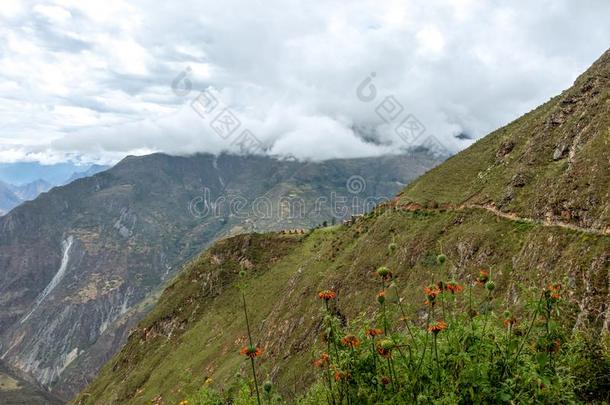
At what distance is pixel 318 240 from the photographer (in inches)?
4911

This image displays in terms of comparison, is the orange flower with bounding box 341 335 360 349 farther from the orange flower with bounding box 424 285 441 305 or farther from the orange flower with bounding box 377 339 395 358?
the orange flower with bounding box 424 285 441 305

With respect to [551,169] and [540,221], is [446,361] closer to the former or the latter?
[540,221]

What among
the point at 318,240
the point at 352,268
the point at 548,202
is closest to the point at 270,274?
the point at 318,240

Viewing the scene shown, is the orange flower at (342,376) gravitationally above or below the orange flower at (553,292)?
above

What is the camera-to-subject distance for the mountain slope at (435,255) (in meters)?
39.9

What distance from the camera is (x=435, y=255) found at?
177 feet

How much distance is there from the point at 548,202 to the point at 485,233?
823cm

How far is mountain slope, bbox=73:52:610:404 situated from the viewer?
3988 centimetres

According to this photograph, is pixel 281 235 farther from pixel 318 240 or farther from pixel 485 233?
pixel 485 233

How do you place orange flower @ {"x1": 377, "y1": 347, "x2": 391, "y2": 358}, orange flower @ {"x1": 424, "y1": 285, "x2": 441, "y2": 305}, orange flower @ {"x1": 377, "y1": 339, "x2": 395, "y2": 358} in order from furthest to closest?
orange flower @ {"x1": 377, "y1": 347, "x2": 391, "y2": 358} < orange flower @ {"x1": 424, "y1": 285, "x2": 441, "y2": 305} < orange flower @ {"x1": 377, "y1": 339, "x2": 395, "y2": 358}

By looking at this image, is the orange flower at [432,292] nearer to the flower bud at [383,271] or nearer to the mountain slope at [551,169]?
the flower bud at [383,271]

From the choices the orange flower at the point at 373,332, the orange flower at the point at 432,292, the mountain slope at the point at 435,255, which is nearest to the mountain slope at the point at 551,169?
the mountain slope at the point at 435,255

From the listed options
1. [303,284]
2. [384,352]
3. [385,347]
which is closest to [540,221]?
[384,352]

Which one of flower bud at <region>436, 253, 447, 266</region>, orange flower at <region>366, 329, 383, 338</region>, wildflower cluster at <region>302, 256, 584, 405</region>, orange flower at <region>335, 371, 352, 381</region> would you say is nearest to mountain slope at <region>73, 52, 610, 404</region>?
flower bud at <region>436, 253, 447, 266</region>
